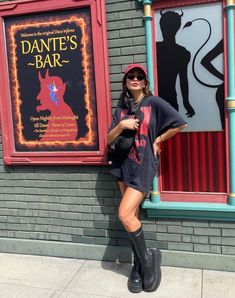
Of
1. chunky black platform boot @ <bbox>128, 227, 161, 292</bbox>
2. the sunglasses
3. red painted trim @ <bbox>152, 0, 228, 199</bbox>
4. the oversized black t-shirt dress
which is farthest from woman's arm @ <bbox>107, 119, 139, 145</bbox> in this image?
chunky black platform boot @ <bbox>128, 227, 161, 292</bbox>

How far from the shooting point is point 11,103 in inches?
150

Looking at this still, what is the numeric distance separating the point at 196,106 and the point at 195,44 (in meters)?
0.52

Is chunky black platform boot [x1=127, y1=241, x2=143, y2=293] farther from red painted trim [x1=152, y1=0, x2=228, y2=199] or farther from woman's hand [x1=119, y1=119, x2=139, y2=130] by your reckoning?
woman's hand [x1=119, y1=119, x2=139, y2=130]

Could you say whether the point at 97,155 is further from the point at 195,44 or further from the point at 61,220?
the point at 195,44

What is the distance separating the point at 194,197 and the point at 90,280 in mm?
1183

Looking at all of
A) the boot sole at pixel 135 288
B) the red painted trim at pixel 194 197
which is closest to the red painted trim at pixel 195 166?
the red painted trim at pixel 194 197

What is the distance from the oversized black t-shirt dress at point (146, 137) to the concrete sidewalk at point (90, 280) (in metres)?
0.88

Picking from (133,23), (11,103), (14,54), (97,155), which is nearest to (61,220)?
(97,155)

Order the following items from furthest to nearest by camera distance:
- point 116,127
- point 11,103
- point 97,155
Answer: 1. point 11,103
2. point 97,155
3. point 116,127

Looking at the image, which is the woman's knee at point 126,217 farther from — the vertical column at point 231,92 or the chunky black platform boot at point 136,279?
the vertical column at point 231,92

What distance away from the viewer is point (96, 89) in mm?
3479

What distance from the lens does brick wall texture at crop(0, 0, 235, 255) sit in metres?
3.37

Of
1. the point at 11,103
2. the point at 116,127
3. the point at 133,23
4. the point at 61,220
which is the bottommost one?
the point at 61,220

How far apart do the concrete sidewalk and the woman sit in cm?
19
